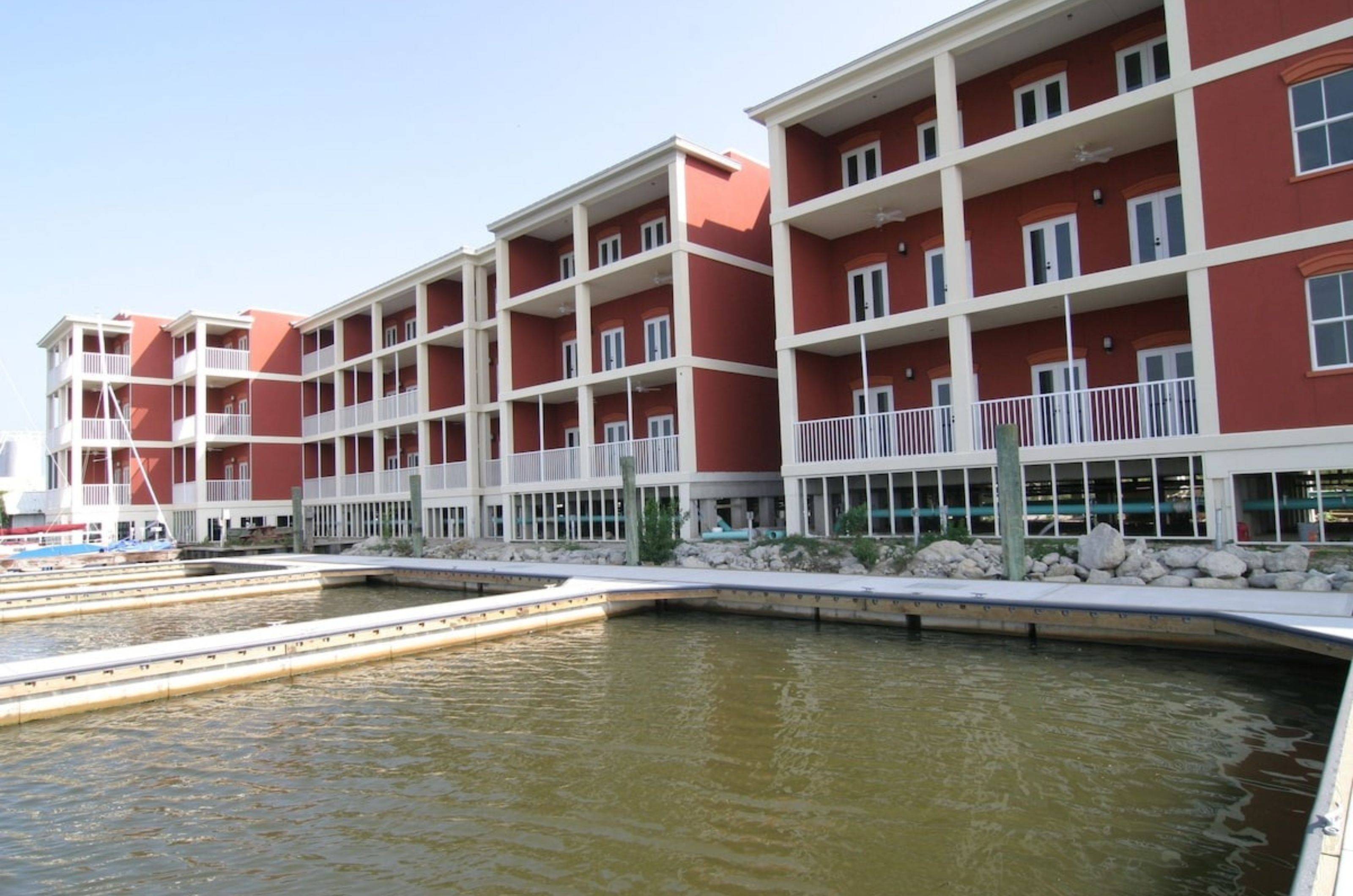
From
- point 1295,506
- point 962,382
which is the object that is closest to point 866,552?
point 962,382

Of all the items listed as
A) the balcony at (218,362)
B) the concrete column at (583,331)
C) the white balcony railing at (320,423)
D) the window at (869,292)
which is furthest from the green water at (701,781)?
the balcony at (218,362)

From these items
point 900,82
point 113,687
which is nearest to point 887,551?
point 900,82

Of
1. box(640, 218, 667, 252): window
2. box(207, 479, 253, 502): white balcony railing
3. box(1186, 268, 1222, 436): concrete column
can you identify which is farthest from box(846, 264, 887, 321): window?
box(207, 479, 253, 502): white balcony railing

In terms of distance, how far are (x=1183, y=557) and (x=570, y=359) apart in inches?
752

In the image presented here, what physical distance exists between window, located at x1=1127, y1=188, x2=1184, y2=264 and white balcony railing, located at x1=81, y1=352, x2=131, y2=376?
39.5 metres

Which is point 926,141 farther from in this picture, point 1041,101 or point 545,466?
point 545,466

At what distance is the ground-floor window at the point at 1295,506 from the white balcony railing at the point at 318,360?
33.0m

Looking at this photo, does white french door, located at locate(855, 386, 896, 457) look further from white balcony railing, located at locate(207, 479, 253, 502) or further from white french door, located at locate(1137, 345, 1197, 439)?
Result: white balcony railing, located at locate(207, 479, 253, 502)

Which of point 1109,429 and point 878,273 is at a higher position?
point 878,273

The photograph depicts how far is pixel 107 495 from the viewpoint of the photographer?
37031 millimetres

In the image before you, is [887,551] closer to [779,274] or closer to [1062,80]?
[779,274]

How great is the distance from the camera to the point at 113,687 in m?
8.89

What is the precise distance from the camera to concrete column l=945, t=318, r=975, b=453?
16406 millimetres

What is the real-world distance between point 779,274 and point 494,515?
14.1 m
